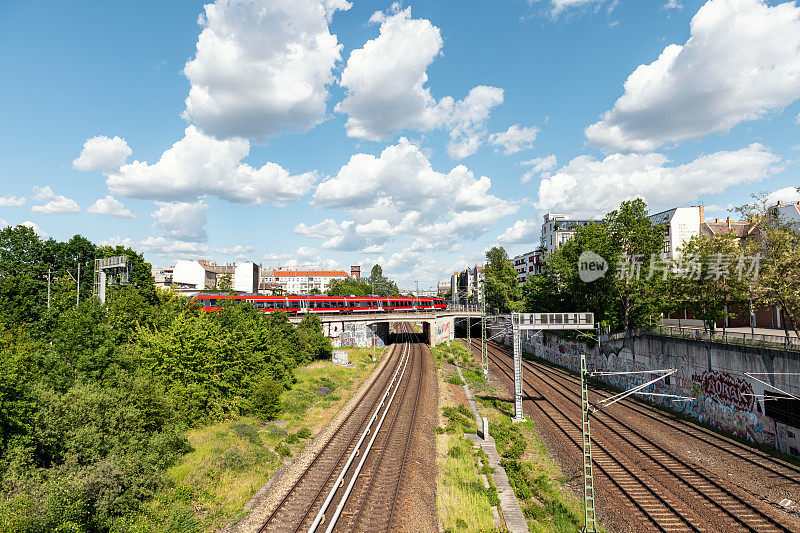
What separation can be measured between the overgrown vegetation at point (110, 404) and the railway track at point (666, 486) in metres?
21.7

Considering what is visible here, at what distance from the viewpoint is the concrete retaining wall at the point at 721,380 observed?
26.1m

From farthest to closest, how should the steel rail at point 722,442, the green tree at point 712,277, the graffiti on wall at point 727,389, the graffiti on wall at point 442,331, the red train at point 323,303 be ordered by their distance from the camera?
the graffiti on wall at point 442,331 → the red train at point 323,303 → the green tree at point 712,277 → the graffiti on wall at point 727,389 → the steel rail at point 722,442

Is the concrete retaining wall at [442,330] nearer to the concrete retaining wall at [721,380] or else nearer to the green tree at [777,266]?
the concrete retaining wall at [721,380]

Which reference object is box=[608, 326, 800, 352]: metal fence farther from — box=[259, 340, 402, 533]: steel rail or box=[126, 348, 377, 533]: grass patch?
box=[126, 348, 377, 533]: grass patch

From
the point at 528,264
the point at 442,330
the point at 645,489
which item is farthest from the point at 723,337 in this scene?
the point at 528,264

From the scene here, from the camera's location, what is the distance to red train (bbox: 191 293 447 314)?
75000mm

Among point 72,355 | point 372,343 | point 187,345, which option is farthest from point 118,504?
point 372,343

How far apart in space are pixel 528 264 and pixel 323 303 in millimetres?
71629

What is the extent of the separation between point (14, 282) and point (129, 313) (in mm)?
20737

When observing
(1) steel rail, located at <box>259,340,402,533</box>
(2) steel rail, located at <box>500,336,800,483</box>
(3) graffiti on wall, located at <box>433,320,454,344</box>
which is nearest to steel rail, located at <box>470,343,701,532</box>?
(2) steel rail, located at <box>500,336,800,483</box>

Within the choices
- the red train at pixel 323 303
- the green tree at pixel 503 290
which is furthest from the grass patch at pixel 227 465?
the green tree at pixel 503 290

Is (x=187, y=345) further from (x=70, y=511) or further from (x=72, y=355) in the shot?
(x=70, y=511)

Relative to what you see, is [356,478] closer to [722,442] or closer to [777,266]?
[722,442]

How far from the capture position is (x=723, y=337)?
3145 centimetres
